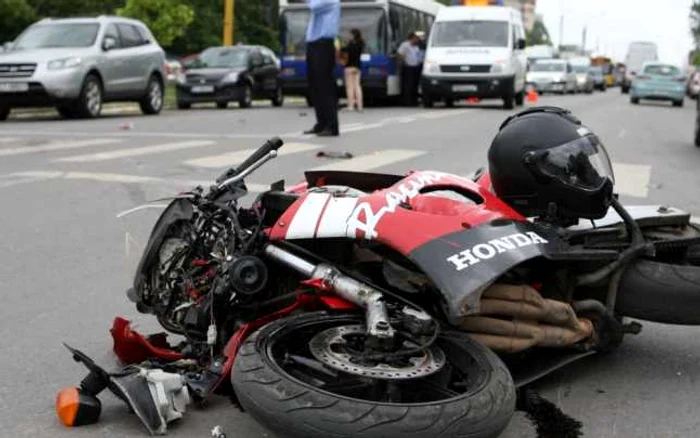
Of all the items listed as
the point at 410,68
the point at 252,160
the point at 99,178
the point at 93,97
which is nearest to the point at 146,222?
the point at 99,178

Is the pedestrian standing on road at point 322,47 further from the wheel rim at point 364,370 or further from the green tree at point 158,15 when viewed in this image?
the green tree at point 158,15

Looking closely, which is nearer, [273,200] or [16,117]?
[273,200]

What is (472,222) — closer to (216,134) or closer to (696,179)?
(696,179)

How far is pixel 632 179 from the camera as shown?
30.5 ft

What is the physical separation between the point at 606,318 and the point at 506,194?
58 cm

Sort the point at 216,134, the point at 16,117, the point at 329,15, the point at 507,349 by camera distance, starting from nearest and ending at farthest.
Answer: the point at 507,349, the point at 329,15, the point at 216,134, the point at 16,117

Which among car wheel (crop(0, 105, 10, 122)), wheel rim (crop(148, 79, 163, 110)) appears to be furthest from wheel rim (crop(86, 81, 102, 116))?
wheel rim (crop(148, 79, 163, 110))

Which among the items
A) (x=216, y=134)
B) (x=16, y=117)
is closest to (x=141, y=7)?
(x=16, y=117)

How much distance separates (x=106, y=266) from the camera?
5297mm

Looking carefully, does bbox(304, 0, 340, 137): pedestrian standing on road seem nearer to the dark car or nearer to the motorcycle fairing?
the motorcycle fairing

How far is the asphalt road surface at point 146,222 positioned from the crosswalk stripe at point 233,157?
3 centimetres

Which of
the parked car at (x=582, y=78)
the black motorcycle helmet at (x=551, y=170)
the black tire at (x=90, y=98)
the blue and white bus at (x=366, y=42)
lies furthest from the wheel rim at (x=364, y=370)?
the parked car at (x=582, y=78)

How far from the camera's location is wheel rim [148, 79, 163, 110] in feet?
62.4

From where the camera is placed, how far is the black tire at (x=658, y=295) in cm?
351
